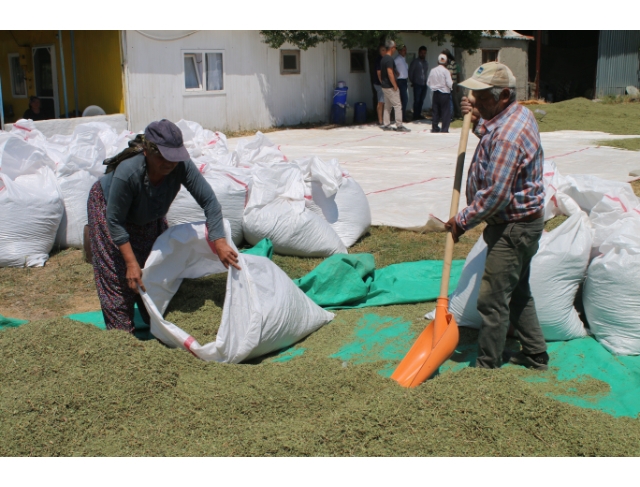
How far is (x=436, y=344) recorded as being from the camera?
2.96m

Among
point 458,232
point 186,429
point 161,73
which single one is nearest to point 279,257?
point 458,232

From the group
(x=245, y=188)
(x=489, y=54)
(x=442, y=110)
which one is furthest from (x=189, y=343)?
(x=489, y=54)

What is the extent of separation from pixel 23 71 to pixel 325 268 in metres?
11.7

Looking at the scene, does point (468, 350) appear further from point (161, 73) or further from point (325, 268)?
point (161, 73)

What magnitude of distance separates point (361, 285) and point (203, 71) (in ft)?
31.6

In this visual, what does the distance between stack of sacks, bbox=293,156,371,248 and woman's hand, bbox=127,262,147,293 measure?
6.65ft

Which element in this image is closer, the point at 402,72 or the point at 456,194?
the point at 456,194

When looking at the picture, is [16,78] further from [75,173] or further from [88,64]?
[75,173]

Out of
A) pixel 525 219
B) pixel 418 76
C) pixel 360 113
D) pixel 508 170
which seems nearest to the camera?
pixel 508 170

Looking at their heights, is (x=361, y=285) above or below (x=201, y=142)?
below

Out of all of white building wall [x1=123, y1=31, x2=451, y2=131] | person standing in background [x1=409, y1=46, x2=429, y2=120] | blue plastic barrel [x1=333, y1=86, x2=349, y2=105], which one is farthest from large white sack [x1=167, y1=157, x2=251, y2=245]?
blue plastic barrel [x1=333, y1=86, x2=349, y2=105]

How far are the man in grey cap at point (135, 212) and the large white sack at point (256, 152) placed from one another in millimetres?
2056

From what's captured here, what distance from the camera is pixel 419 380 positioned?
2.88m

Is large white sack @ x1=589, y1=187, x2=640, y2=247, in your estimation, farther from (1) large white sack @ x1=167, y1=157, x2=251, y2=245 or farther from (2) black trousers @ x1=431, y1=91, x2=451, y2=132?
(2) black trousers @ x1=431, y1=91, x2=451, y2=132
